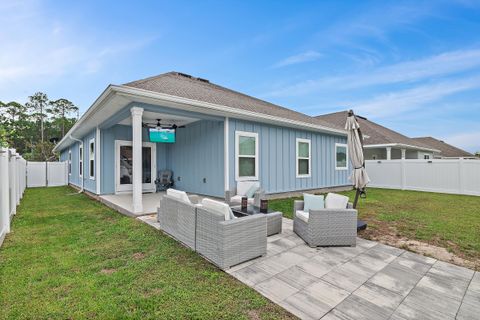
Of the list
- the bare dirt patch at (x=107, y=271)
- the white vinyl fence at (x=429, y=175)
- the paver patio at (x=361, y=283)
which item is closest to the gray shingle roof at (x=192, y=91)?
the bare dirt patch at (x=107, y=271)

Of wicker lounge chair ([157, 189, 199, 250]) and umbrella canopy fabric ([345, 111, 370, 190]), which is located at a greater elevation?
umbrella canopy fabric ([345, 111, 370, 190])

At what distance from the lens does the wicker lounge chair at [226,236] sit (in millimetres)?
2836

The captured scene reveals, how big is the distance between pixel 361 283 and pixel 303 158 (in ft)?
22.9

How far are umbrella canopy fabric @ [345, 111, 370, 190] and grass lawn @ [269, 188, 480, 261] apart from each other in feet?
3.28

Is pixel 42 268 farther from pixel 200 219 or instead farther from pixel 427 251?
pixel 427 251

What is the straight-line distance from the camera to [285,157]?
8547 millimetres

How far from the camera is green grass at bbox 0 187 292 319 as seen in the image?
201cm

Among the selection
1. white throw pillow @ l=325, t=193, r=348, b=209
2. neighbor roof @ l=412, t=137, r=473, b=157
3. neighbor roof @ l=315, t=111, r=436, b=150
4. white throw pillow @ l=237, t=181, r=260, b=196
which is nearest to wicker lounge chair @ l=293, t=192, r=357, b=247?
white throw pillow @ l=325, t=193, r=348, b=209

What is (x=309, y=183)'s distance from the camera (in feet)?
31.0

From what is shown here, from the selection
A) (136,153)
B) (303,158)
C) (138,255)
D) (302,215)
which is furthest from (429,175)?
(138,255)

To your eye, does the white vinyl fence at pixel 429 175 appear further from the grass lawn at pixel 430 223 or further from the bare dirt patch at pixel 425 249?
the bare dirt patch at pixel 425 249

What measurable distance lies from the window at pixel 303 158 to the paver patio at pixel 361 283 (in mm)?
5618

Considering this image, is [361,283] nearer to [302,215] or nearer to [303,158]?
[302,215]

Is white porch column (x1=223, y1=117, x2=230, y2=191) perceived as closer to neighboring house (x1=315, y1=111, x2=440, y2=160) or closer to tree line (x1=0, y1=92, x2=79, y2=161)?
neighboring house (x1=315, y1=111, x2=440, y2=160)
